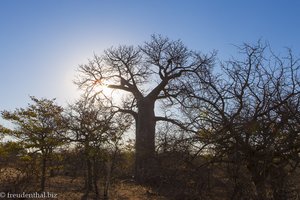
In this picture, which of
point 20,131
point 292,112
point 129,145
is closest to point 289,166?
point 292,112

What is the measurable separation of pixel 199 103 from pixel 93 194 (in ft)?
23.0

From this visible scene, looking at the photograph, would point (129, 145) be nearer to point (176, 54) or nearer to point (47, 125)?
point (47, 125)

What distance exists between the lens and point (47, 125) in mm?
14039

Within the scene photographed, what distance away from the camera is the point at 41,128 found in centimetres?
1390

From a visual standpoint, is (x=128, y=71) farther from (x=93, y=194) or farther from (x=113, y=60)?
(x=93, y=194)

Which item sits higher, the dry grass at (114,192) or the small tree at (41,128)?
the small tree at (41,128)

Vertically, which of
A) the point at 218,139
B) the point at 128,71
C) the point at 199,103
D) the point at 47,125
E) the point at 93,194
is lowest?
the point at 93,194

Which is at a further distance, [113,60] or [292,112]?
[113,60]

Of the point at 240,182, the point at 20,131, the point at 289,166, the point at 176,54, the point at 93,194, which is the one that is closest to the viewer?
the point at 240,182

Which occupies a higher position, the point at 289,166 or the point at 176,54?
the point at 176,54

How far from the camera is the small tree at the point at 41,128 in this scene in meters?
13.6

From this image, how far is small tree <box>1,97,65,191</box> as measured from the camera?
13602 millimetres

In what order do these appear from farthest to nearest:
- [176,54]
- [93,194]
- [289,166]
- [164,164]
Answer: [176,54] < [93,194] < [164,164] < [289,166]

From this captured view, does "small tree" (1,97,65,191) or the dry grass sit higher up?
"small tree" (1,97,65,191)
